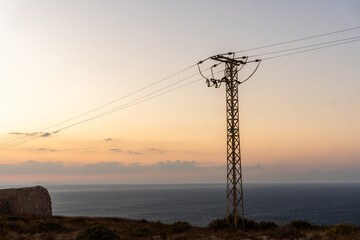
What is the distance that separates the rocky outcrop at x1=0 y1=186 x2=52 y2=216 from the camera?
43.7m

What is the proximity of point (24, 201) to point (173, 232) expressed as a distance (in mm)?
28269

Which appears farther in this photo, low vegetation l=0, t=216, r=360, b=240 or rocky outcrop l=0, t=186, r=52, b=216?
rocky outcrop l=0, t=186, r=52, b=216

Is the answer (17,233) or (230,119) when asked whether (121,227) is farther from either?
(230,119)

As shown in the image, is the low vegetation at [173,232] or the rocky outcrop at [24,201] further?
the rocky outcrop at [24,201]

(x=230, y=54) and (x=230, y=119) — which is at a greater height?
(x=230, y=54)

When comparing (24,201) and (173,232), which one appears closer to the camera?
(173,232)

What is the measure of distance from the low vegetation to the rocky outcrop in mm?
11190

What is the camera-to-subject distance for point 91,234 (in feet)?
80.6

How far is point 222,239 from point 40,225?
18.4 meters

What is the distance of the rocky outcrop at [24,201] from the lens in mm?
43722

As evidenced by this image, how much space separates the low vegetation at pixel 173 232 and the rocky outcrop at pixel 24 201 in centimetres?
1119

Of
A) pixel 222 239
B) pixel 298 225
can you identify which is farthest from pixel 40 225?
pixel 298 225

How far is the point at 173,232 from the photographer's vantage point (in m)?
28.8

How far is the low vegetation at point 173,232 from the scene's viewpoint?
2352 centimetres
